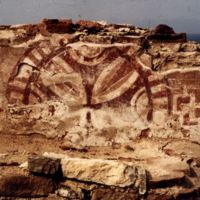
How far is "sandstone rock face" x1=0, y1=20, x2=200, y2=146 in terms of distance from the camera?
419 cm

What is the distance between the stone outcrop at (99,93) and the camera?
13.7 ft

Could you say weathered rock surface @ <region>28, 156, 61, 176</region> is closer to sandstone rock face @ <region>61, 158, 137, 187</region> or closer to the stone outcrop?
sandstone rock face @ <region>61, 158, 137, 187</region>

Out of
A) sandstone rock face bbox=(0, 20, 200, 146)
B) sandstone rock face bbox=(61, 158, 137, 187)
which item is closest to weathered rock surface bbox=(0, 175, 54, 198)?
sandstone rock face bbox=(61, 158, 137, 187)

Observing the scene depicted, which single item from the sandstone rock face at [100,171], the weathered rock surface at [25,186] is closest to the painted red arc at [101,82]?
the sandstone rock face at [100,171]

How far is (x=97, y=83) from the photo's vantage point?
14.0 feet

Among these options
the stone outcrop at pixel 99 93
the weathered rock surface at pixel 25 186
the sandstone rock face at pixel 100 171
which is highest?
the stone outcrop at pixel 99 93

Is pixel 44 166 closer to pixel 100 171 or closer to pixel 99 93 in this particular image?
pixel 100 171

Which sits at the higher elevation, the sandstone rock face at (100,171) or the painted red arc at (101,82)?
the painted red arc at (101,82)

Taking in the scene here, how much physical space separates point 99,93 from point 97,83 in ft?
0.29

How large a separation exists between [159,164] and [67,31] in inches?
55.0

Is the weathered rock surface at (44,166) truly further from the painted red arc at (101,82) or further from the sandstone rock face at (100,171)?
the painted red arc at (101,82)

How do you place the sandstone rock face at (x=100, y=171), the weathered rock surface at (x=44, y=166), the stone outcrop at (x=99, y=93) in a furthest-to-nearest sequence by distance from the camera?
the stone outcrop at (x=99, y=93) → the weathered rock surface at (x=44, y=166) → the sandstone rock face at (x=100, y=171)

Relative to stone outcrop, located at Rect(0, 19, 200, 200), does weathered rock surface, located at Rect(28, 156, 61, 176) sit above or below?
below

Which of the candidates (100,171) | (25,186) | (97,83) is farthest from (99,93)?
(25,186)
